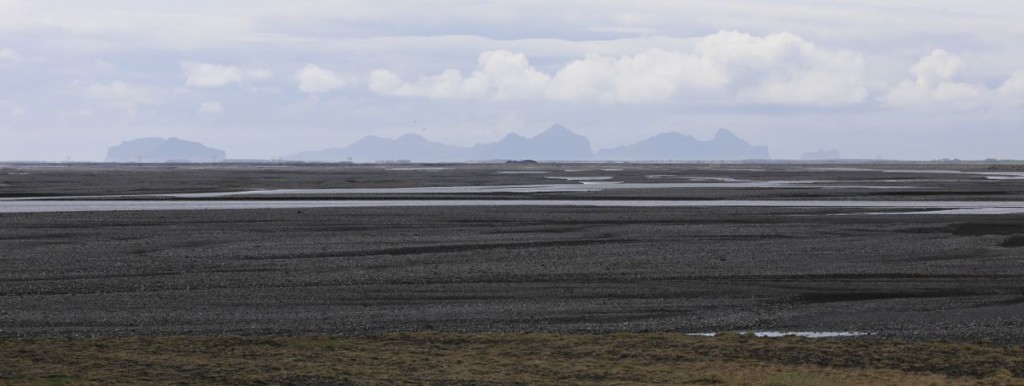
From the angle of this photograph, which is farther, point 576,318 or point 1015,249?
point 1015,249

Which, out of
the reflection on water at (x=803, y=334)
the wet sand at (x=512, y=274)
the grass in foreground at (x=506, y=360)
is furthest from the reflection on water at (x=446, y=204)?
the grass in foreground at (x=506, y=360)

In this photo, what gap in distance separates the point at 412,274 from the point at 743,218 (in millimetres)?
16668

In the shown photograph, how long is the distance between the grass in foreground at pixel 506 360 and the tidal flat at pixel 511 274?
35.2 inches

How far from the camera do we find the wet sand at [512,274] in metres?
14.7

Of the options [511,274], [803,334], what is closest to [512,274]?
[511,274]

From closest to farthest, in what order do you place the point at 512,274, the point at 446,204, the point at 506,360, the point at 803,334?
the point at 506,360 → the point at 803,334 → the point at 512,274 → the point at 446,204

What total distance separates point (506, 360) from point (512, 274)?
8512 millimetres

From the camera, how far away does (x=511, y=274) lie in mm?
19984

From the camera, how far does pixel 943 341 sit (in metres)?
12.6

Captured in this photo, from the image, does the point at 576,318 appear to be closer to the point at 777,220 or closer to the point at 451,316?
the point at 451,316

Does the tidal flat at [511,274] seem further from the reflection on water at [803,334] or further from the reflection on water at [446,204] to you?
the reflection on water at [446,204]

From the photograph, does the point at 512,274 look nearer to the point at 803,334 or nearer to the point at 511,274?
the point at 511,274

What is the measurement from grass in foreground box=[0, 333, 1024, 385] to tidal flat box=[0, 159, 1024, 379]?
893 millimetres

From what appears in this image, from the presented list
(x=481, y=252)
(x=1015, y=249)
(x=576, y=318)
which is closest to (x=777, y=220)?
(x=1015, y=249)
